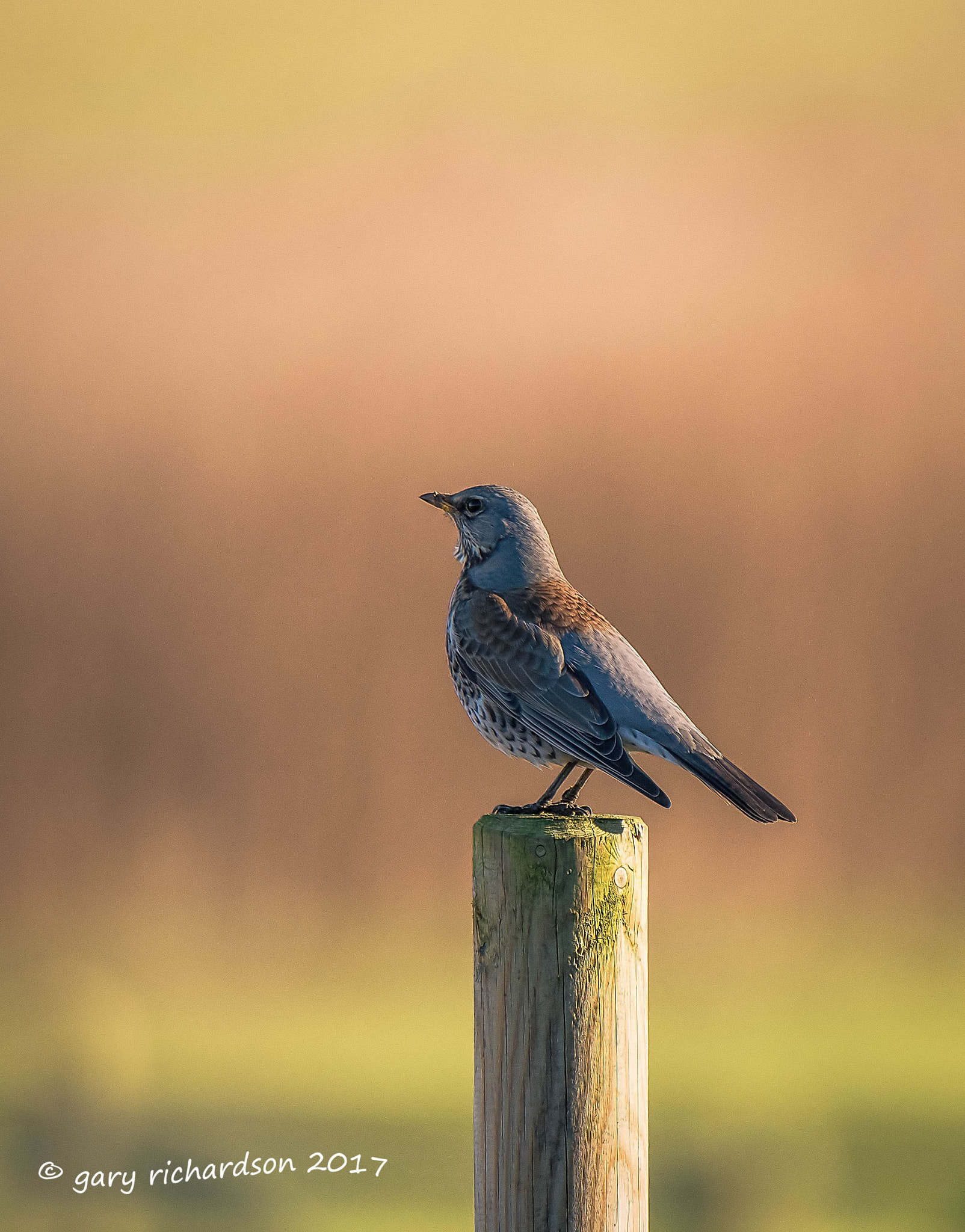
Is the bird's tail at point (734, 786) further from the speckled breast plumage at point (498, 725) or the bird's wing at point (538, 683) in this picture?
the speckled breast plumage at point (498, 725)

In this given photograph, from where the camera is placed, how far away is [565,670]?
149 inches

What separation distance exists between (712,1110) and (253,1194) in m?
2.26

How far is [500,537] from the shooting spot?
14.0 feet

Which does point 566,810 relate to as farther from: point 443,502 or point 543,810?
point 443,502

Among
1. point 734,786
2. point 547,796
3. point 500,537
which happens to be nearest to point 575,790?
point 547,796

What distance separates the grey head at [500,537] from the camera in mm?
4223

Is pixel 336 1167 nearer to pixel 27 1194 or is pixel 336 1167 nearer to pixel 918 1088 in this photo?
pixel 27 1194

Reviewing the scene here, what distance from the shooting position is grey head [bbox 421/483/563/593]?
4223mm

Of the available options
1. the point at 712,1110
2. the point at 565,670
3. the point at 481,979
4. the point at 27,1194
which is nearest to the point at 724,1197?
the point at 712,1110

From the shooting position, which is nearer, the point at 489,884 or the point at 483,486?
the point at 489,884

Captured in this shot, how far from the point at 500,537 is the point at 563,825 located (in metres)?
1.71

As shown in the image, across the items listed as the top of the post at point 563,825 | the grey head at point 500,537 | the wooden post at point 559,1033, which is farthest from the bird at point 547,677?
the wooden post at point 559,1033

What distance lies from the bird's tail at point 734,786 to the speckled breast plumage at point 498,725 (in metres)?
0.37

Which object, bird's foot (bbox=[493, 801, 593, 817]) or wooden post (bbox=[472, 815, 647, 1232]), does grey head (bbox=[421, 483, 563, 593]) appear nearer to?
bird's foot (bbox=[493, 801, 593, 817])
